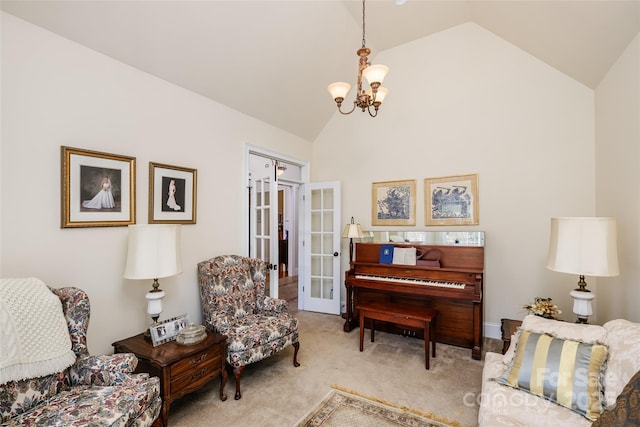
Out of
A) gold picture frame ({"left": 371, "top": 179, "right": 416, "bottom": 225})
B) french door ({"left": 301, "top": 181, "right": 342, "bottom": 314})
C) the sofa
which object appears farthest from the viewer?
french door ({"left": 301, "top": 181, "right": 342, "bottom": 314})

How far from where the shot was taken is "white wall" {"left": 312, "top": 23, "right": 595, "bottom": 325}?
3.25 meters

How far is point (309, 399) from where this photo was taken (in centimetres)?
235

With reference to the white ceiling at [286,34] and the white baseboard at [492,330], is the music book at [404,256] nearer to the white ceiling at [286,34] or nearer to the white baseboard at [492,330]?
the white baseboard at [492,330]

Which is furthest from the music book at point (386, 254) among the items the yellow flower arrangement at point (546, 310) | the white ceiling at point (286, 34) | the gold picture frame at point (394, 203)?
the white ceiling at point (286, 34)

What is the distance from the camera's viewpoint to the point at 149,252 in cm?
211

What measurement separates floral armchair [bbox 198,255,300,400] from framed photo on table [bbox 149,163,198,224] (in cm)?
54

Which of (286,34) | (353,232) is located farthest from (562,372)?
(286,34)

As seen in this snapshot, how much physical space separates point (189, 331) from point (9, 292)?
106 centimetres

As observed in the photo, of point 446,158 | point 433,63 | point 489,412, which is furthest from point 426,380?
point 433,63

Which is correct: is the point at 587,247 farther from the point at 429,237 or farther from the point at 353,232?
the point at 353,232

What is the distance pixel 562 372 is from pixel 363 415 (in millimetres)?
1300

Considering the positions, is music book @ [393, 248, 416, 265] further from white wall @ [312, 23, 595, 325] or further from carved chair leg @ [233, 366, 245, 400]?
carved chair leg @ [233, 366, 245, 400]

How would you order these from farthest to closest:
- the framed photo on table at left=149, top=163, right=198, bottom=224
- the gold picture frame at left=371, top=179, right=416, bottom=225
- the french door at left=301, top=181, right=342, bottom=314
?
the french door at left=301, top=181, right=342, bottom=314 < the gold picture frame at left=371, top=179, right=416, bottom=225 < the framed photo on table at left=149, top=163, right=198, bottom=224

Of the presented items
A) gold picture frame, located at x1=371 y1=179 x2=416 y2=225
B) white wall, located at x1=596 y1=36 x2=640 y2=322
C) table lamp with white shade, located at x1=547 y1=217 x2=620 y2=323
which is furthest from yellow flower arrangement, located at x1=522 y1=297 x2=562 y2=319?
gold picture frame, located at x1=371 y1=179 x2=416 y2=225
